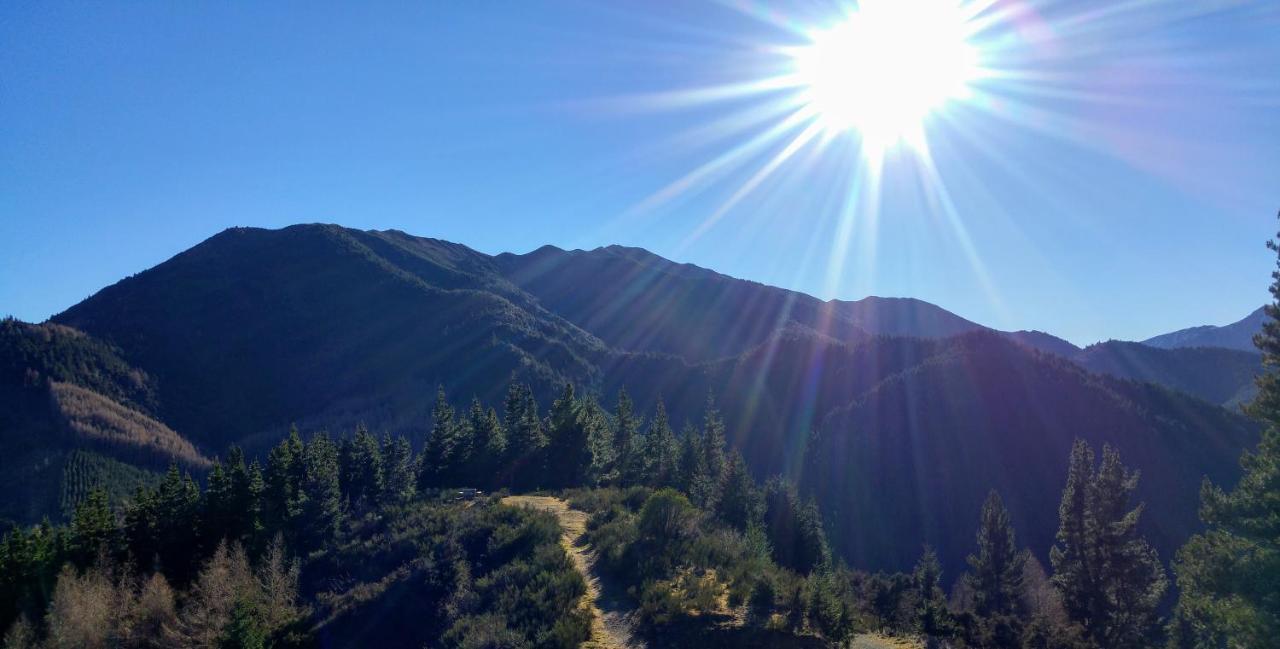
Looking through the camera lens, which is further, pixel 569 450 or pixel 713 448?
pixel 713 448

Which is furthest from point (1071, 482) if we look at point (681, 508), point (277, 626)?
point (277, 626)

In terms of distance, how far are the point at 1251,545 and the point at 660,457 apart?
31923mm

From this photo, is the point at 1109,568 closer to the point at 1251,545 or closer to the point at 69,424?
the point at 1251,545

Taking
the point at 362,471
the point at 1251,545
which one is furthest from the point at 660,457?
the point at 1251,545

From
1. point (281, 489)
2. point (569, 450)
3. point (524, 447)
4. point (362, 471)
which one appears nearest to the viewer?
point (281, 489)

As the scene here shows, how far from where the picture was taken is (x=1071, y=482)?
28.1 metres

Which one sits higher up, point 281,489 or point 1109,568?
point 281,489

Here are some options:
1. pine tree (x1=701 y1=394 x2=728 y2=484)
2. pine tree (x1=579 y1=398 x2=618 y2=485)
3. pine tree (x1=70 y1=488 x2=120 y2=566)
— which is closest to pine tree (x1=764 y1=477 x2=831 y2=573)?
pine tree (x1=701 y1=394 x2=728 y2=484)

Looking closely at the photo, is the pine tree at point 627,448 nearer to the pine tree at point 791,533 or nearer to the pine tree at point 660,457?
the pine tree at point 660,457

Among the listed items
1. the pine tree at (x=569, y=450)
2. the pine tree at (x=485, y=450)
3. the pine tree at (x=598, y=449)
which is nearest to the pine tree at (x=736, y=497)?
the pine tree at (x=598, y=449)

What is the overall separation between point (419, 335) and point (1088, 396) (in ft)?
541

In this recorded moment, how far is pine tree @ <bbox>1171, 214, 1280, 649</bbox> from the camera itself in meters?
14.2

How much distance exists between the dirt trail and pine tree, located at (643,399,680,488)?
13.6 metres

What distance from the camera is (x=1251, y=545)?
→ 15484 millimetres
